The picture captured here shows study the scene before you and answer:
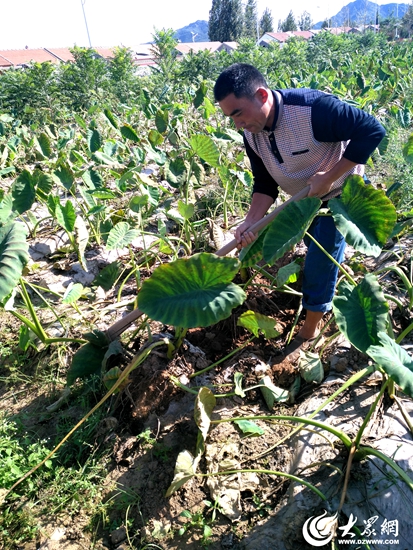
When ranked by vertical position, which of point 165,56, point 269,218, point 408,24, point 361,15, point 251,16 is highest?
point 251,16

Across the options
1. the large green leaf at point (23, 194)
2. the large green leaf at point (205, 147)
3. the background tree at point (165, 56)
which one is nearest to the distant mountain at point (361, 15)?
the background tree at point (165, 56)

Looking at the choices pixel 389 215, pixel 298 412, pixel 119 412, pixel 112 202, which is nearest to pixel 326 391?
pixel 298 412

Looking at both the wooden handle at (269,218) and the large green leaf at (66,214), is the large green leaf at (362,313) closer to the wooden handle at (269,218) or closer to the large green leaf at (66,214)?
the wooden handle at (269,218)

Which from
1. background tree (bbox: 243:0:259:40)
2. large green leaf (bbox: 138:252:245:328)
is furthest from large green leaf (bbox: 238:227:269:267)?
background tree (bbox: 243:0:259:40)

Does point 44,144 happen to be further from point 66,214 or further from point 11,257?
point 11,257

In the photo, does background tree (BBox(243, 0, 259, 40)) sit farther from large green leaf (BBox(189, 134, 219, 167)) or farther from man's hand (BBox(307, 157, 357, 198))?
man's hand (BBox(307, 157, 357, 198))

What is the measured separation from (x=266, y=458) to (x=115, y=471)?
1.82 ft

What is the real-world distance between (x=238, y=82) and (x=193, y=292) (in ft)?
2.41

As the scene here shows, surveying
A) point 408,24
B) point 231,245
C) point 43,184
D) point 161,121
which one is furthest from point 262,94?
point 408,24

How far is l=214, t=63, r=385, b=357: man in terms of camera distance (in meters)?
1.55

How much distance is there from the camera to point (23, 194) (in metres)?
2.54

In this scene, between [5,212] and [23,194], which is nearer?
[5,212]

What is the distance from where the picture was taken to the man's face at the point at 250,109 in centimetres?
155

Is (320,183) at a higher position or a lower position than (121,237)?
higher
